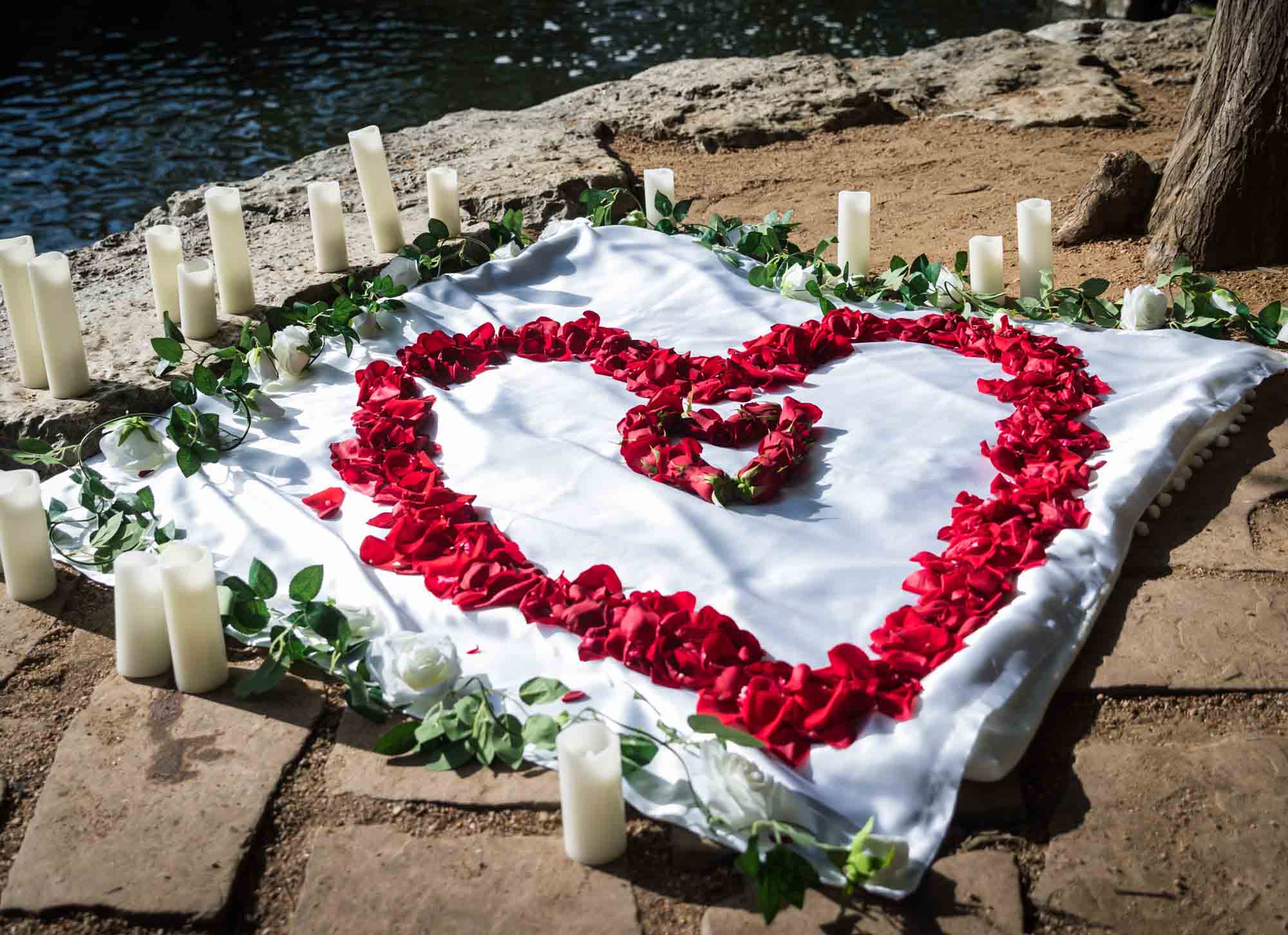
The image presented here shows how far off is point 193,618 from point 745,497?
105cm

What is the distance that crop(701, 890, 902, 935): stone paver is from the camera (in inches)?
60.5

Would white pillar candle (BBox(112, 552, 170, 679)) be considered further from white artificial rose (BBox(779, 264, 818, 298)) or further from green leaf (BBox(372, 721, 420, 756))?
white artificial rose (BBox(779, 264, 818, 298))

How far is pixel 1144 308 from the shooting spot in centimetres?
292

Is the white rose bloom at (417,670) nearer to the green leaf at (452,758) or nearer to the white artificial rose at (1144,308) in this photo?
the green leaf at (452,758)

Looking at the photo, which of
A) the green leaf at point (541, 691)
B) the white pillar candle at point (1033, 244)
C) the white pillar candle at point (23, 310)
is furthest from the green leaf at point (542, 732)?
the white pillar candle at point (1033, 244)

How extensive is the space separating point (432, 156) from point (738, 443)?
252 cm

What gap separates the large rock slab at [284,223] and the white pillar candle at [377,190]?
0.07m

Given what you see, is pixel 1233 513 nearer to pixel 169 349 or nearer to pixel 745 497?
pixel 745 497

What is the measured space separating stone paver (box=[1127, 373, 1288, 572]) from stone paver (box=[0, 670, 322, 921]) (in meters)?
1.57

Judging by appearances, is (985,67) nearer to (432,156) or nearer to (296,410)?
(432,156)

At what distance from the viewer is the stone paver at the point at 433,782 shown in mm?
1770

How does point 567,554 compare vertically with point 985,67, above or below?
below

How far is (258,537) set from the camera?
2381 mm

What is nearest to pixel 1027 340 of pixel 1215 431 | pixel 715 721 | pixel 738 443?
pixel 1215 431
